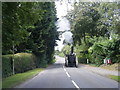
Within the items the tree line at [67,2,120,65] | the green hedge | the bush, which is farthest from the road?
the tree line at [67,2,120,65]

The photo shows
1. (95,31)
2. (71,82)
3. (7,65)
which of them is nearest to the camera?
(71,82)

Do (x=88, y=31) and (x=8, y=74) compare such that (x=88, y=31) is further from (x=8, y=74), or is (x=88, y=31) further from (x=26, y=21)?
(x=26, y=21)

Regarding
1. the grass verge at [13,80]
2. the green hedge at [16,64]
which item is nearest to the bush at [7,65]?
the green hedge at [16,64]

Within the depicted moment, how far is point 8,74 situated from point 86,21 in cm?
2637

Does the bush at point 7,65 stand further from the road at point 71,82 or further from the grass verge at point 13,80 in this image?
the road at point 71,82

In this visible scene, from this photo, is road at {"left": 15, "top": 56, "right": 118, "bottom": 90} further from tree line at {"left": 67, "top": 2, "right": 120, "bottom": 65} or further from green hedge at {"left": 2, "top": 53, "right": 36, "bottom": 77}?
tree line at {"left": 67, "top": 2, "right": 120, "bottom": 65}

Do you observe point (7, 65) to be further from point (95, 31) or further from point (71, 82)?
point (95, 31)

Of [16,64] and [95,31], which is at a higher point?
[95,31]

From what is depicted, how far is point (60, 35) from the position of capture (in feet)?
190

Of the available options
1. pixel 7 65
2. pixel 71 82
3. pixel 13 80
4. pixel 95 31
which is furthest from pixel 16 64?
pixel 95 31

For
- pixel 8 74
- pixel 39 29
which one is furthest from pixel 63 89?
pixel 39 29

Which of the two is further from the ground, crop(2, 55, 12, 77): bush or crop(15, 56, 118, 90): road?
crop(2, 55, 12, 77): bush

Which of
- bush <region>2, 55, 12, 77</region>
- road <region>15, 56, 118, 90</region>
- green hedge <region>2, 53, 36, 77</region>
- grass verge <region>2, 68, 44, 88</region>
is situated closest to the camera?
road <region>15, 56, 118, 90</region>

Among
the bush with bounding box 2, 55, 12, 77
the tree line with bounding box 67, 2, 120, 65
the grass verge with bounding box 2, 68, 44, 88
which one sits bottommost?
the grass verge with bounding box 2, 68, 44, 88
